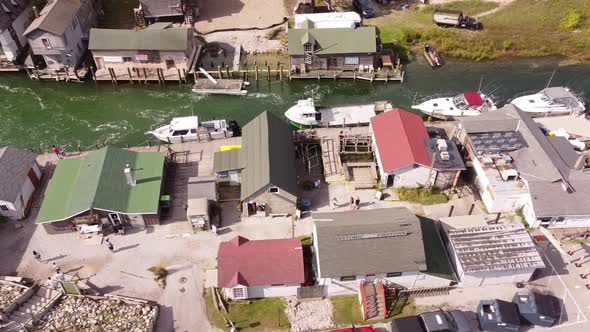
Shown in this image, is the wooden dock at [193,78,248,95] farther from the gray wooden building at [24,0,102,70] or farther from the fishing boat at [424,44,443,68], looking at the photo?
the fishing boat at [424,44,443,68]

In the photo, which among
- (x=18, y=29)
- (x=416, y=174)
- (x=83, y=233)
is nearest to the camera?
(x=83, y=233)

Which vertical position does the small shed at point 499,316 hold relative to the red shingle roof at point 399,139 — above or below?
below

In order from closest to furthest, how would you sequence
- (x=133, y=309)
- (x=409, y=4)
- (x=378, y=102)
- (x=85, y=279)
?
(x=133, y=309) < (x=85, y=279) < (x=378, y=102) < (x=409, y=4)

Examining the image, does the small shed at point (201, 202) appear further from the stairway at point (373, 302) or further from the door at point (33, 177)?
the door at point (33, 177)

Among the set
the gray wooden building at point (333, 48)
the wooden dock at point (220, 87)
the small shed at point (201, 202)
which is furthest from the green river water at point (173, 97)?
the small shed at point (201, 202)

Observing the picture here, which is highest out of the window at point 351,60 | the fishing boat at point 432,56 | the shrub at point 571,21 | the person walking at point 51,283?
the shrub at point 571,21

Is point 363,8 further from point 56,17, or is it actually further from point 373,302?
point 373,302

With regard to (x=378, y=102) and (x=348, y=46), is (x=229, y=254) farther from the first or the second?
(x=348, y=46)

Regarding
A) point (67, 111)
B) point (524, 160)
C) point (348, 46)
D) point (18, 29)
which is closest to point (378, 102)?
point (348, 46)

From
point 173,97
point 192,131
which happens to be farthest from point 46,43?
point 192,131
